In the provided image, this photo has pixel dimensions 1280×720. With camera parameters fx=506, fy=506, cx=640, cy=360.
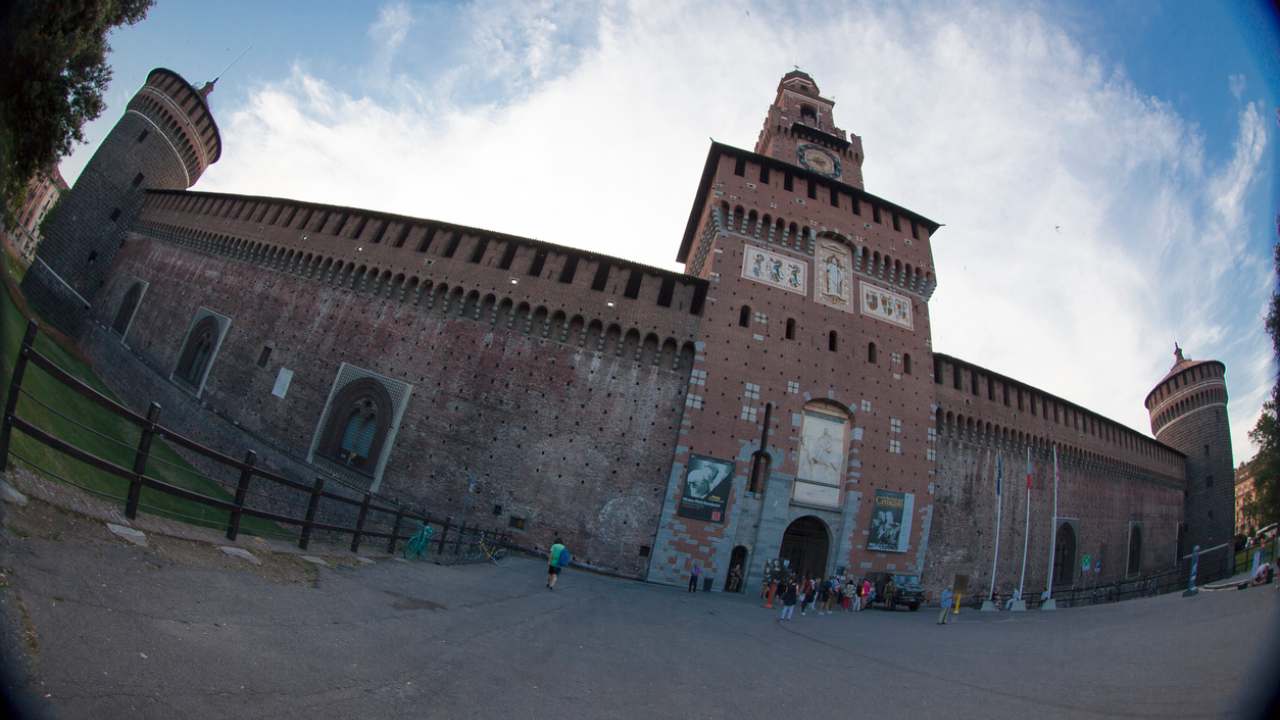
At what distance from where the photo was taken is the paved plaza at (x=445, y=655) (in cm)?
259

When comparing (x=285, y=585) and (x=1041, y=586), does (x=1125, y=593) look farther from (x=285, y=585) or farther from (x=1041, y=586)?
(x=285, y=585)

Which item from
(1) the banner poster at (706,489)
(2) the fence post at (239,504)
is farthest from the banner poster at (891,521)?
(2) the fence post at (239,504)

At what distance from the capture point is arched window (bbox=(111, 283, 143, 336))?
27.9 meters

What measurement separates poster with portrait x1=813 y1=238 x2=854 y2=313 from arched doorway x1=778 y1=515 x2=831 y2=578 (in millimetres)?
9262

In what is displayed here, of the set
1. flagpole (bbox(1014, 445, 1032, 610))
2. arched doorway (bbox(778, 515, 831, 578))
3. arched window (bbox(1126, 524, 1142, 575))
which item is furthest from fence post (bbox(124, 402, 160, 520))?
arched window (bbox(1126, 524, 1142, 575))

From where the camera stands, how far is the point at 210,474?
1888cm

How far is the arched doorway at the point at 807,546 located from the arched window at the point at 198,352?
2685 cm

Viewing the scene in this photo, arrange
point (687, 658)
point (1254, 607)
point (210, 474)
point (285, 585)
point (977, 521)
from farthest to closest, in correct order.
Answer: point (977, 521) < point (210, 474) < point (687, 658) < point (285, 585) < point (1254, 607)

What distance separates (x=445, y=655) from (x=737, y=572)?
1544 centimetres

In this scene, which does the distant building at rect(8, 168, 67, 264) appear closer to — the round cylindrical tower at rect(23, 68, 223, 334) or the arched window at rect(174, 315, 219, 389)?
the arched window at rect(174, 315, 219, 389)

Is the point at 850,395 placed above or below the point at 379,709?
above

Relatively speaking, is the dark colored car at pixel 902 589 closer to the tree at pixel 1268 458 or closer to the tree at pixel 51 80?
the tree at pixel 1268 458

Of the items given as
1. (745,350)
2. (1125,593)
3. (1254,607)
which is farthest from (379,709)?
(1125,593)

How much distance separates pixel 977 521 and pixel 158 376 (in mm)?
38316
